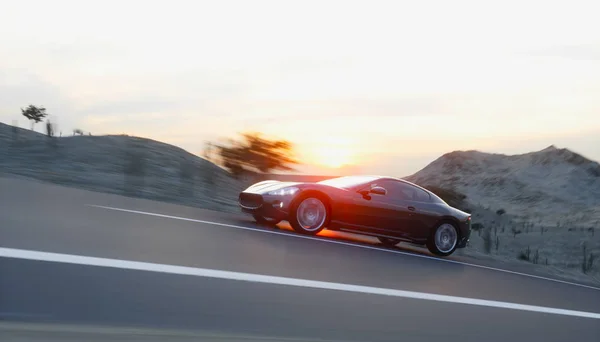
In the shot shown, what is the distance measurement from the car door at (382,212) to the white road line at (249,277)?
17.0ft

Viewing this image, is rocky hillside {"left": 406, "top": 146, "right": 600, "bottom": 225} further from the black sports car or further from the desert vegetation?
the black sports car

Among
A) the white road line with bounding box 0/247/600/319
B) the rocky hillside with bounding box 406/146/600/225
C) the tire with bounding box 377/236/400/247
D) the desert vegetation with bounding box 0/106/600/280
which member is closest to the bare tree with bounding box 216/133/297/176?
the desert vegetation with bounding box 0/106/600/280

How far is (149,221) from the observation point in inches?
537

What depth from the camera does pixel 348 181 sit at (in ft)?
56.7

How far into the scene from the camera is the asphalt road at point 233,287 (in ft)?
24.6

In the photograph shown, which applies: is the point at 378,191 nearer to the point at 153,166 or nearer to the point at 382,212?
the point at 382,212

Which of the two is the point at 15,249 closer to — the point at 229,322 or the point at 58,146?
the point at 229,322

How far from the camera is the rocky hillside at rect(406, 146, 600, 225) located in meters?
68.8

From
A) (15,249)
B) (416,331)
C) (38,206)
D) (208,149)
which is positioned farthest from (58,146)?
(416,331)

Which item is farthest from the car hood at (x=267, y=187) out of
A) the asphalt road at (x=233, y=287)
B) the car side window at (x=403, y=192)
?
the car side window at (x=403, y=192)

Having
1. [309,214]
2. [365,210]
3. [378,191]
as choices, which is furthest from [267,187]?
[378,191]

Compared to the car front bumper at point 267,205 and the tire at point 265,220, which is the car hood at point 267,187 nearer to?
the car front bumper at point 267,205

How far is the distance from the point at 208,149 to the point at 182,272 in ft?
68.3

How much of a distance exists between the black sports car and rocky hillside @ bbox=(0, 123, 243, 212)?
531 centimetres
